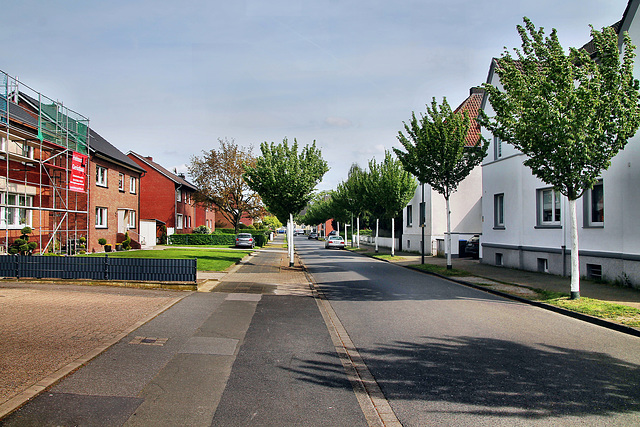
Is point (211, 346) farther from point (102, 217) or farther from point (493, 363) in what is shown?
point (102, 217)

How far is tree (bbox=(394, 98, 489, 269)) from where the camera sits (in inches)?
774

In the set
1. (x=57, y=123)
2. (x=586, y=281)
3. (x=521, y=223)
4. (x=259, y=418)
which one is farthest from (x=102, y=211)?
(x=259, y=418)

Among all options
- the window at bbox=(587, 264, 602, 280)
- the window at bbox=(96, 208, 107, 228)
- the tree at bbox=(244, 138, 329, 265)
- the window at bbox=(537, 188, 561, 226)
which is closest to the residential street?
the window at bbox=(587, 264, 602, 280)

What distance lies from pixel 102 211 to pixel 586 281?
2625 centimetres

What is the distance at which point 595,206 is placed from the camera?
1512 centimetres

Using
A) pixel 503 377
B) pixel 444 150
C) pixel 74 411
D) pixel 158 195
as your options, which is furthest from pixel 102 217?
pixel 503 377

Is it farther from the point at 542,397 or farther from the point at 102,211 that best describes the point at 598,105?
the point at 102,211

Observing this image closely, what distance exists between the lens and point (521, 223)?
1928 centimetres

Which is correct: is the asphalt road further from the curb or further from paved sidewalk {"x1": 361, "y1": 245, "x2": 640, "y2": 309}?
paved sidewalk {"x1": 361, "y1": 245, "x2": 640, "y2": 309}

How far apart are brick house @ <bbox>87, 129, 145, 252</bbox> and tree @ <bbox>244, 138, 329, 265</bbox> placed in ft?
35.8

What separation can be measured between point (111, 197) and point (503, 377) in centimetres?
2897

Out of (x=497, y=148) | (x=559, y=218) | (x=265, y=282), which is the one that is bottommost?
(x=265, y=282)

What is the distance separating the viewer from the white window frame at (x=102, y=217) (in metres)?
28.7

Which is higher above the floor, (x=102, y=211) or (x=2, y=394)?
(x=102, y=211)
